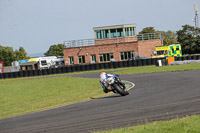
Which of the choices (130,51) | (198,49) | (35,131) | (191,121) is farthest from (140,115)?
(198,49)

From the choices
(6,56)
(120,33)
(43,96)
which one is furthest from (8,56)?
(43,96)

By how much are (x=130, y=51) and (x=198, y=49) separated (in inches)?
682

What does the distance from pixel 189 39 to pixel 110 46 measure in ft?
74.8

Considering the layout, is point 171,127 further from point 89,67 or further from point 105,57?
point 105,57

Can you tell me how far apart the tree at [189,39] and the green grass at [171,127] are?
205 ft

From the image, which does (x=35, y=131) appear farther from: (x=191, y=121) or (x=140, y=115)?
(x=191, y=121)

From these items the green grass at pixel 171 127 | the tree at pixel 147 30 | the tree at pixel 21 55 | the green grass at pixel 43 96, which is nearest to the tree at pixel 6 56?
the tree at pixel 21 55

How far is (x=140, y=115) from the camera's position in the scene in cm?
926

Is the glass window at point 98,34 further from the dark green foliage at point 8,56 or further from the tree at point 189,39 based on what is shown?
the dark green foliage at point 8,56

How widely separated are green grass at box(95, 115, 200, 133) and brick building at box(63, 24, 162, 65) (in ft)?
165

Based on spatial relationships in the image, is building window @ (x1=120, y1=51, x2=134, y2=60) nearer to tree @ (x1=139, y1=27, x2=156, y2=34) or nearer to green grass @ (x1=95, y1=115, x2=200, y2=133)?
green grass @ (x1=95, y1=115, x2=200, y2=133)

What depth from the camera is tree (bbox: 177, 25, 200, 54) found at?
69.6m

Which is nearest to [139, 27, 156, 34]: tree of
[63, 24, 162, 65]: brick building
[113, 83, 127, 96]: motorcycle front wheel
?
[63, 24, 162, 65]: brick building

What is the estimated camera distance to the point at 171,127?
23.5ft
